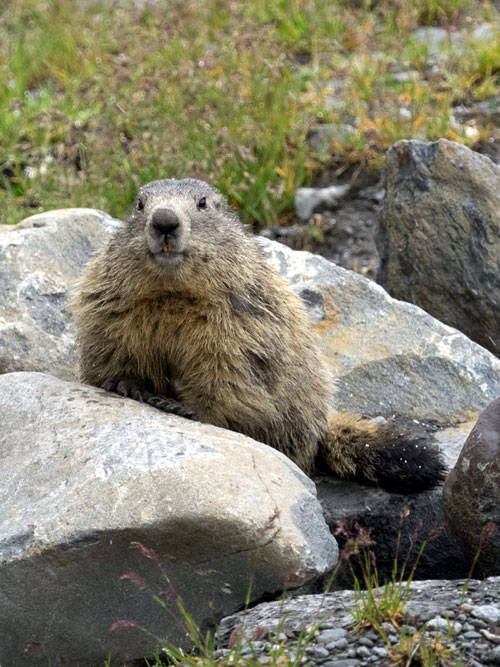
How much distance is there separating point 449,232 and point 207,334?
218cm

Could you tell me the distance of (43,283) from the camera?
197 inches

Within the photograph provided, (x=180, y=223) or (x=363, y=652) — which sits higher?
(x=180, y=223)

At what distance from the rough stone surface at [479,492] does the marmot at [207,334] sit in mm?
674

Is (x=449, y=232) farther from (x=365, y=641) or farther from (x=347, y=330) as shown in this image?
(x=365, y=641)

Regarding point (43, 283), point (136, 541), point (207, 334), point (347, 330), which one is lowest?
point (347, 330)

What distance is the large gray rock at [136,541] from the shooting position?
10.0ft

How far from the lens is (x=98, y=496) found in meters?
3.13

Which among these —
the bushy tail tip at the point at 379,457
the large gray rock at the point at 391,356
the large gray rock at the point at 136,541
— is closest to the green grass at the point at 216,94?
the large gray rock at the point at 391,356

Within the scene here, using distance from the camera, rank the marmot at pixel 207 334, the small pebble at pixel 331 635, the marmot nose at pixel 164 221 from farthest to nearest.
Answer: the marmot at pixel 207 334 → the marmot nose at pixel 164 221 → the small pebble at pixel 331 635

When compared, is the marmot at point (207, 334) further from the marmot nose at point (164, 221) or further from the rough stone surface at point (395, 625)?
the rough stone surface at point (395, 625)

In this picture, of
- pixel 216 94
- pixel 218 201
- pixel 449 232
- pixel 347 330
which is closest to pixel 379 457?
pixel 347 330

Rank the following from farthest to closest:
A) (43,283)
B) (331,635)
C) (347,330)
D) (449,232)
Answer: (449,232) < (347,330) < (43,283) < (331,635)

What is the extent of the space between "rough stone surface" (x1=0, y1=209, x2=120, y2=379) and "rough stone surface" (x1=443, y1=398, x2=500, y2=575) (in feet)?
7.05

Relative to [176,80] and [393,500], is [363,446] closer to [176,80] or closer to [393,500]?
[393,500]
